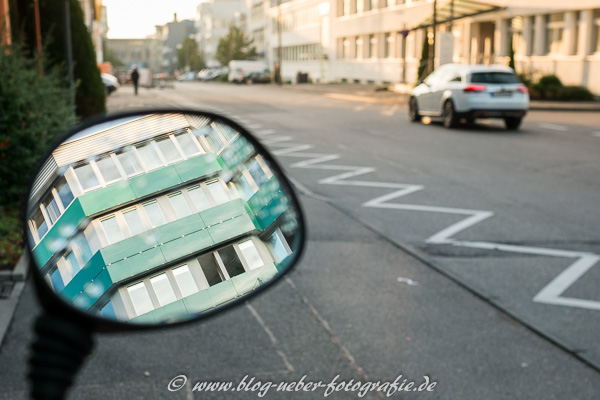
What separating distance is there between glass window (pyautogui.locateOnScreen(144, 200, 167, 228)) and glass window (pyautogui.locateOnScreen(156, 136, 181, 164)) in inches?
2.6

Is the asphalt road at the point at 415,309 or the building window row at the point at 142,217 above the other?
the building window row at the point at 142,217

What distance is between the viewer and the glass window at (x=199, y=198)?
111 centimetres

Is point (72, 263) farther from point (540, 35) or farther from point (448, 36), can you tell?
point (540, 35)

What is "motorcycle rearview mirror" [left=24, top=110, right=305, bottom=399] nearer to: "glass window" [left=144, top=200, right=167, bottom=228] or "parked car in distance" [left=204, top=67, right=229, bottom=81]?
"glass window" [left=144, top=200, right=167, bottom=228]

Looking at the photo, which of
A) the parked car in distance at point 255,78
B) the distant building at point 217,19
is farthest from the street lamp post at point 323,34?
the distant building at point 217,19

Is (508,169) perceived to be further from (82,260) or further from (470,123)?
(82,260)

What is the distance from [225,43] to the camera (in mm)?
97188

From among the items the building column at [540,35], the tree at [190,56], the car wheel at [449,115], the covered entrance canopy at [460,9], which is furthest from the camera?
→ the tree at [190,56]

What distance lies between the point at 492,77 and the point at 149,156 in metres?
18.9

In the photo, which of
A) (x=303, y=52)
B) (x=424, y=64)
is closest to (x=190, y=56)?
(x=303, y=52)

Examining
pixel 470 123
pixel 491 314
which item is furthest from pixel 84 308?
pixel 470 123

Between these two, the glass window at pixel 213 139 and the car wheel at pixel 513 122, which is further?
the car wheel at pixel 513 122

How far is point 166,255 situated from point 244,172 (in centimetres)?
20

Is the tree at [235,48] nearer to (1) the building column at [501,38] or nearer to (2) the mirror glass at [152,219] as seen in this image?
(1) the building column at [501,38]
